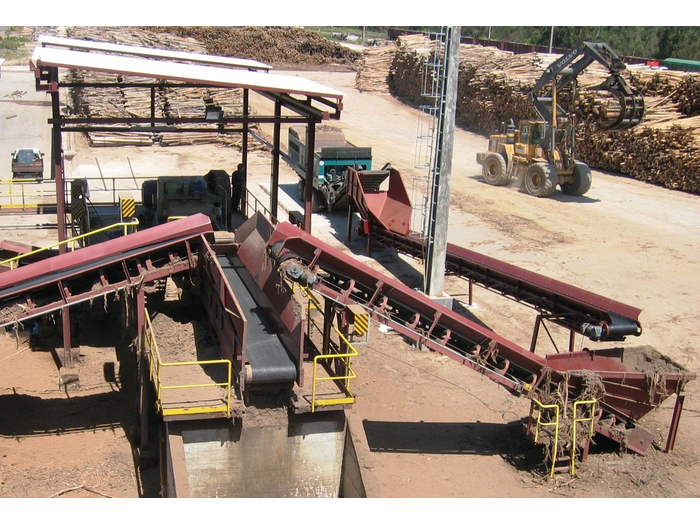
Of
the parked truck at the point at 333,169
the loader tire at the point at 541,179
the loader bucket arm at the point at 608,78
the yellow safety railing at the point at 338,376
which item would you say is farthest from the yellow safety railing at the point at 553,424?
the loader bucket arm at the point at 608,78

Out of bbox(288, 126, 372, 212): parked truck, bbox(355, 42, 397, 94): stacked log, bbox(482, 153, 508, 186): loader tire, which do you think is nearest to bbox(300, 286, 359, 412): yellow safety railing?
bbox(288, 126, 372, 212): parked truck

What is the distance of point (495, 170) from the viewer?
29094mm

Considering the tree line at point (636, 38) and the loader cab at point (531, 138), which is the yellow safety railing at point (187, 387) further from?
the tree line at point (636, 38)

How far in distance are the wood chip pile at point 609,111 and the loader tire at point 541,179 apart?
2974 millimetres

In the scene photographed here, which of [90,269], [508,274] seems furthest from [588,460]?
[90,269]

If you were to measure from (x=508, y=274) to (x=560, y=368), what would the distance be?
3.54 metres

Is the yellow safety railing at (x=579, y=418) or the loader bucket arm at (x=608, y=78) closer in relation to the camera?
the yellow safety railing at (x=579, y=418)

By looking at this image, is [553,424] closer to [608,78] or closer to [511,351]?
[511,351]

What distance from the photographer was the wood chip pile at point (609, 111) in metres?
29.3

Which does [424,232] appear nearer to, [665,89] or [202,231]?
[202,231]

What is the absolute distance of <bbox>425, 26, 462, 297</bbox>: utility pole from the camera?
14.7m

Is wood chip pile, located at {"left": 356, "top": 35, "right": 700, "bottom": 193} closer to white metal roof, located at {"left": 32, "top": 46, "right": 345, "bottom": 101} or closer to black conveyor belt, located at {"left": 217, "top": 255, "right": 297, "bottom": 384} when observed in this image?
white metal roof, located at {"left": 32, "top": 46, "right": 345, "bottom": 101}

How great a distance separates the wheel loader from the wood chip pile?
3.88 feet

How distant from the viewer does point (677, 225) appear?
80.7 ft
